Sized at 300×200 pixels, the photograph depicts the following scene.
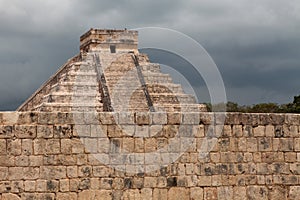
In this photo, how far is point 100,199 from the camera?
1005 cm

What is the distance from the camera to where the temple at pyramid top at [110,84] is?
86.8 ft

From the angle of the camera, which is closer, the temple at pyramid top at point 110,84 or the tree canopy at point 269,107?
the temple at pyramid top at point 110,84

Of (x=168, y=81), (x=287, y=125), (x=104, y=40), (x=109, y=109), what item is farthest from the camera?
(x=104, y=40)

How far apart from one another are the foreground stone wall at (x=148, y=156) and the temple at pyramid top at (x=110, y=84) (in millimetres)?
14394

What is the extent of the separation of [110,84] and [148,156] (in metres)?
19.7

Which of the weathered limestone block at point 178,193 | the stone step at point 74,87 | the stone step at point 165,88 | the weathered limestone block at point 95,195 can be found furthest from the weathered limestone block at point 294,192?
the stone step at point 165,88

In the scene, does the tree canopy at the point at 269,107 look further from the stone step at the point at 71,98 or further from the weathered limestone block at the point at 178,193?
the weathered limestone block at the point at 178,193

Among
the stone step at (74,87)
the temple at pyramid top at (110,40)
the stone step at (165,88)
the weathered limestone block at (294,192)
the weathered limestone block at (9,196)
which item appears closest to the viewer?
the weathered limestone block at (9,196)

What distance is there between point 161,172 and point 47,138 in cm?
189

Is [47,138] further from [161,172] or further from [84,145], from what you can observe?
[161,172]

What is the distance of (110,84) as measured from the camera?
98.1 feet

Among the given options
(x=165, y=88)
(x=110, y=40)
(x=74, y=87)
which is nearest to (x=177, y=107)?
(x=165, y=88)

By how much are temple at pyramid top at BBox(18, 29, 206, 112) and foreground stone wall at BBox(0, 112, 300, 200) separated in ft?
47.2

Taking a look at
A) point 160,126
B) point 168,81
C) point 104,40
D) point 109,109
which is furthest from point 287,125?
point 104,40
